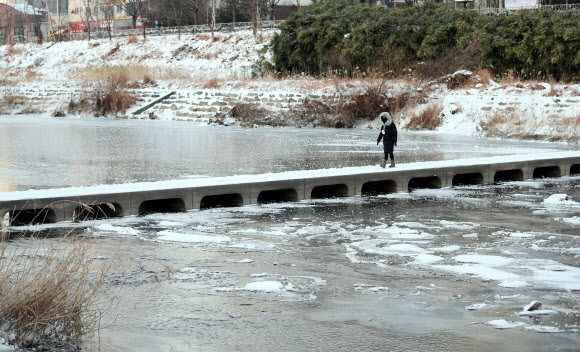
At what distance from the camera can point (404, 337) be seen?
709 centimetres

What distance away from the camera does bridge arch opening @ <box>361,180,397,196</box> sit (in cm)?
1649

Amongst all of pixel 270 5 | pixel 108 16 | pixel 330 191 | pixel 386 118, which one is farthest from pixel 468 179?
pixel 108 16

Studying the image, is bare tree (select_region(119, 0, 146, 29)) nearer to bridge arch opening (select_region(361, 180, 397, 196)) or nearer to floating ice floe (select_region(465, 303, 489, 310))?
bridge arch opening (select_region(361, 180, 397, 196))

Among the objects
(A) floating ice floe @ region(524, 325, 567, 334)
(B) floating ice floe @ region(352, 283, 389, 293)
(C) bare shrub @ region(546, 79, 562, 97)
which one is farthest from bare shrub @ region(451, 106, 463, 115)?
(A) floating ice floe @ region(524, 325, 567, 334)

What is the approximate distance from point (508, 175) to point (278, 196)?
6.37 metres

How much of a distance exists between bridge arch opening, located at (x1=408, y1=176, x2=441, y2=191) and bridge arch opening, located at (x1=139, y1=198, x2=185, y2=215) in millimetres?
5339

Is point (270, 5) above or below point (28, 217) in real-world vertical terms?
above

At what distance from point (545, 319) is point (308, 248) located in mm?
3827

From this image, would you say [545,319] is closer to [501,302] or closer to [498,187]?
[501,302]

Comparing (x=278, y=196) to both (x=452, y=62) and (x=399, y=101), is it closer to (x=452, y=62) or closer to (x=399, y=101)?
(x=399, y=101)

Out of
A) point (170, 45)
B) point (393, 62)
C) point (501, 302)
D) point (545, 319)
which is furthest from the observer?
point (170, 45)

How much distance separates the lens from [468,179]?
18359 mm

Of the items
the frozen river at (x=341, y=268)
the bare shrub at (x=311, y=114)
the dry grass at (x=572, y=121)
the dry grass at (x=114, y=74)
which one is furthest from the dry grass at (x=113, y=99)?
the frozen river at (x=341, y=268)

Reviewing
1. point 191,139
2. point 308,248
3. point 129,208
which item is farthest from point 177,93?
point 308,248
